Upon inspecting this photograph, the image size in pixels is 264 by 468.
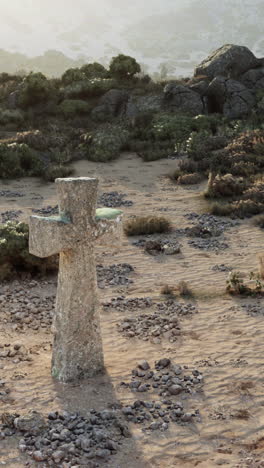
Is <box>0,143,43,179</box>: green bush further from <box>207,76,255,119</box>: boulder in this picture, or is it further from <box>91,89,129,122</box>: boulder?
<box>207,76,255,119</box>: boulder

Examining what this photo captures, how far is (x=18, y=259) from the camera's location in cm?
973

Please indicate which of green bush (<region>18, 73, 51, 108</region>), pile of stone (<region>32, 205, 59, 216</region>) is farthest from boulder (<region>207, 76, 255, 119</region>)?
pile of stone (<region>32, 205, 59, 216</region>)

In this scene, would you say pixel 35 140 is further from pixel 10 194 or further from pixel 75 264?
pixel 75 264

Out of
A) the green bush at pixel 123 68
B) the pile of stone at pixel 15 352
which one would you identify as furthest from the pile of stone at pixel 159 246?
the green bush at pixel 123 68

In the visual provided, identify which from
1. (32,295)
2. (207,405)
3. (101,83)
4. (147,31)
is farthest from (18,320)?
(147,31)

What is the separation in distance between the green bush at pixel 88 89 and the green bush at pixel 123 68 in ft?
8.75

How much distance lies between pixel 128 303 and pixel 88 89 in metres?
24.2

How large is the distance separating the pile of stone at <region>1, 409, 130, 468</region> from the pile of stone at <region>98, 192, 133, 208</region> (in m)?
10.6

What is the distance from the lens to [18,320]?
779cm

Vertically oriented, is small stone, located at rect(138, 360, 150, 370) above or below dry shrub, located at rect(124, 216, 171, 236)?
below

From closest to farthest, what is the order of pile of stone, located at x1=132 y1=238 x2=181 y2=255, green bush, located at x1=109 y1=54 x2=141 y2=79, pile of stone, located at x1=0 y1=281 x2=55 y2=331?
1. pile of stone, located at x1=0 y1=281 x2=55 y2=331
2. pile of stone, located at x1=132 y1=238 x2=181 y2=255
3. green bush, located at x1=109 y1=54 x2=141 y2=79

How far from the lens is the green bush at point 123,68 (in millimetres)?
32938

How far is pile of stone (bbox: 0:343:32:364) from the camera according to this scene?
21.5 ft

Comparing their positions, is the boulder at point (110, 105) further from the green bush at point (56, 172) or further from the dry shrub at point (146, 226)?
the dry shrub at point (146, 226)
